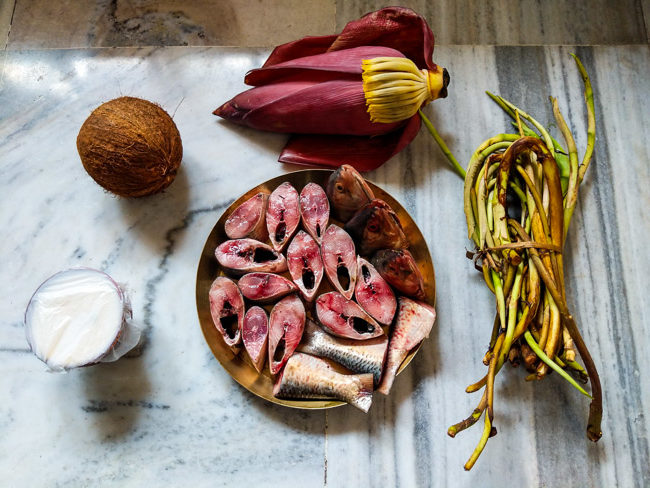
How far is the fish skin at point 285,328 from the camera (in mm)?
996

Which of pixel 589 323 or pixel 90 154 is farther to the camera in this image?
pixel 589 323

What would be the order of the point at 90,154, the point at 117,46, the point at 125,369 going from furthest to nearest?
1. the point at 117,46
2. the point at 125,369
3. the point at 90,154

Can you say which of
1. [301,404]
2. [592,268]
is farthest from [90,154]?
[592,268]

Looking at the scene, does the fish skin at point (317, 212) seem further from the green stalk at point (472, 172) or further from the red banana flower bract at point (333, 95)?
the green stalk at point (472, 172)

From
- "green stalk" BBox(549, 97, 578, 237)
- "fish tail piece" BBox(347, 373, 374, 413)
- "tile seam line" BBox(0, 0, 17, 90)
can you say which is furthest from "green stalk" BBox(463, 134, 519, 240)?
"tile seam line" BBox(0, 0, 17, 90)

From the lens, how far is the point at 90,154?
0.95 metres

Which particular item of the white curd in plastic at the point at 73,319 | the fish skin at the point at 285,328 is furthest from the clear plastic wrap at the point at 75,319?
the fish skin at the point at 285,328

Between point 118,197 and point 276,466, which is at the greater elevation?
point 118,197

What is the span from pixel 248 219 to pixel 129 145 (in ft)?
0.80

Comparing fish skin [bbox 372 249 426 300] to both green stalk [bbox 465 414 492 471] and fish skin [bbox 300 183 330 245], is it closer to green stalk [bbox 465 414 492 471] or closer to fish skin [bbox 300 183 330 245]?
fish skin [bbox 300 183 330 245]

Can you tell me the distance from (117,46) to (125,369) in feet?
2.21

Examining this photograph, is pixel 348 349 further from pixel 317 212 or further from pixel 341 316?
pixel 317 212

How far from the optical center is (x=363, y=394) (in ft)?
3.15

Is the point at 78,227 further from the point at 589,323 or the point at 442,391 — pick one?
the point at 589,323
